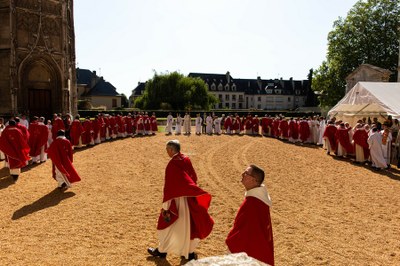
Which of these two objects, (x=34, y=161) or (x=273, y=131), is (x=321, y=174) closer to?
(x=34, y=161)

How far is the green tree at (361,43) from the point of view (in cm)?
3725

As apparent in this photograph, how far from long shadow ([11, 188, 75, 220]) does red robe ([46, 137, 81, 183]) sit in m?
0.54

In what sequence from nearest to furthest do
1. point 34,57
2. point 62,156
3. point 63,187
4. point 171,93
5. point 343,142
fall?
1. point 62,156
2. point 63,187
3. point 343,142
4. point 34,57
5. point 171,93

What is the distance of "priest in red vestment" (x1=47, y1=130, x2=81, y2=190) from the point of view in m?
9.29

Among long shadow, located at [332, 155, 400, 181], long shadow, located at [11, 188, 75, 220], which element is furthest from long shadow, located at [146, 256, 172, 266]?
long shadow, located at [332, 155, 400, 181]

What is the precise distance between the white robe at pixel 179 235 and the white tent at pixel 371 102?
1326cm

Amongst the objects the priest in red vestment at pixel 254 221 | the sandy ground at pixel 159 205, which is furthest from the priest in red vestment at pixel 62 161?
the priest in red vestment at pixel 254 221

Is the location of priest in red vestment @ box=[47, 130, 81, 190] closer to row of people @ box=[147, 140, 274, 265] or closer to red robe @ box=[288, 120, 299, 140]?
row of people @ box=[147, 140, 274, 265]

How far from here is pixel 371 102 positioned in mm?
17297

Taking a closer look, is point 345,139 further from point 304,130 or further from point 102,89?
point 102,89

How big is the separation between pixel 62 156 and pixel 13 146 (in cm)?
257

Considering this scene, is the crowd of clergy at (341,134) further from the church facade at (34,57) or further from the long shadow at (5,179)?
the long shadow at (5,179)

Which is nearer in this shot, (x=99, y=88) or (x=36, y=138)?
(x=36, y=138)

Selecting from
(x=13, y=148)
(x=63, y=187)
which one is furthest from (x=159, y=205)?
(x=13, y=148)
